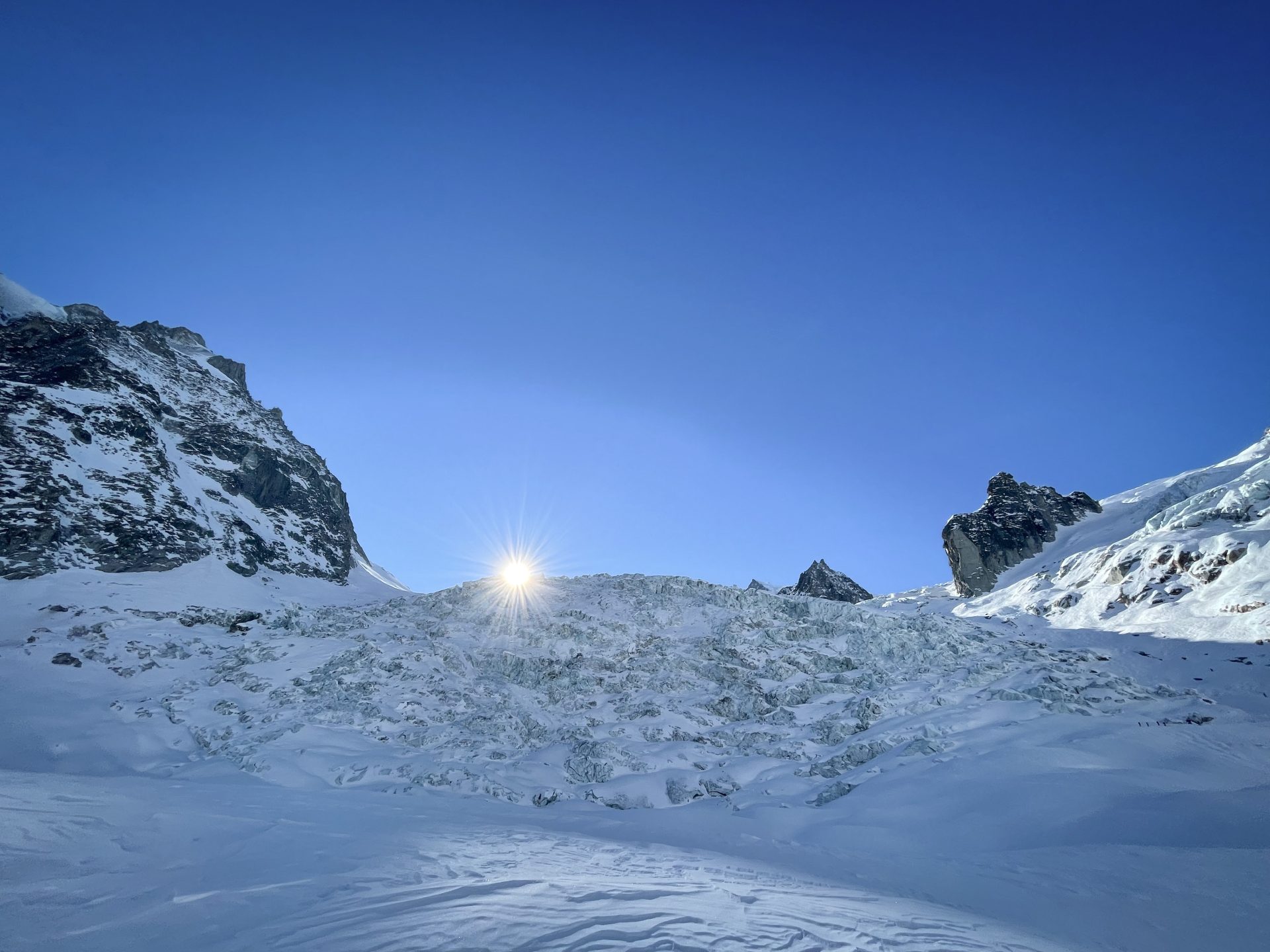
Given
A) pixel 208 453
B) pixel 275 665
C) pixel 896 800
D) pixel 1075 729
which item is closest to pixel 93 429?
pixel 208 453

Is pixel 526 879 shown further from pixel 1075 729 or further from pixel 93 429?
pixel 93 429

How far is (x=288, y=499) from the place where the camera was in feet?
194

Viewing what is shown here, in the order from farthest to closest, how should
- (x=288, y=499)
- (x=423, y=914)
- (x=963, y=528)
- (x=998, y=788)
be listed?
(x=963, y=528), (x=288, y=499), (x=998, y=788), (x=423, y=914)

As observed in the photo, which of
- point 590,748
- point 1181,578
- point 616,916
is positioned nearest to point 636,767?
point 590,748

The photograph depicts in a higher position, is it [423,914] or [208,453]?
[208,453]

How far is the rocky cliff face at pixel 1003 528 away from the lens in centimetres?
7138

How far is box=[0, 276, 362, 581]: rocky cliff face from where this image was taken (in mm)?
36500

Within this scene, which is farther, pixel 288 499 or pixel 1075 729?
pixel 288 499

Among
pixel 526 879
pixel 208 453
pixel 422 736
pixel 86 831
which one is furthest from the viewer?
pixel 208 453

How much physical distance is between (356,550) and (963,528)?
80.3m

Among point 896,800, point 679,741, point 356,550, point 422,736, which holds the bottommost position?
point 896,800

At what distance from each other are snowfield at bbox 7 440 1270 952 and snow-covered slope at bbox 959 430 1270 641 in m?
0.29

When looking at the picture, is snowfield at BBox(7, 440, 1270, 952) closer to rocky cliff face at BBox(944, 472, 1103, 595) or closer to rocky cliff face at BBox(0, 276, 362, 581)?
rocky cliff face at BBox(0, 276, 362, 581)

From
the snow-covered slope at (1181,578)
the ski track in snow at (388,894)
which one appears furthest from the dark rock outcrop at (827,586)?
the ski track in snow at (388,894)
